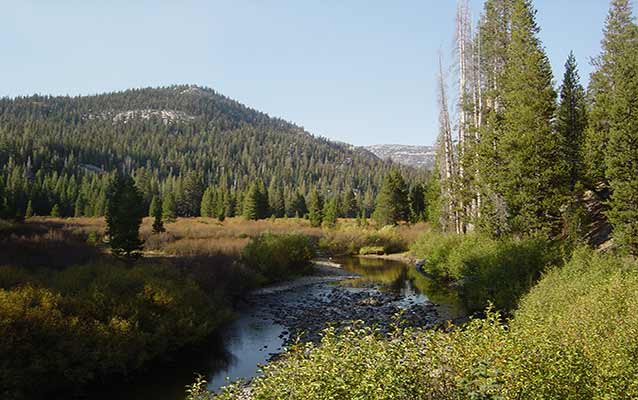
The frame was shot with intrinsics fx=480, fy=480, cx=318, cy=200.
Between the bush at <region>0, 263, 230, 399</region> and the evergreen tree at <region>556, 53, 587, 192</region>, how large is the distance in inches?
748

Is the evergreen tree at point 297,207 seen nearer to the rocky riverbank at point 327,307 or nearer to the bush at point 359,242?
the bush at point 359,242

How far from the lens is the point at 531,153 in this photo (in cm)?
2186

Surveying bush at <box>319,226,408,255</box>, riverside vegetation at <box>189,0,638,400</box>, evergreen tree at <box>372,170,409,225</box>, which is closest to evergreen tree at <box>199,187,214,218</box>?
evergreen tree at <box>372,170,409,225</box>

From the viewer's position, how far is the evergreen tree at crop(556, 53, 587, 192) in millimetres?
24219

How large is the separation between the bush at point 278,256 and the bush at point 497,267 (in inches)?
463

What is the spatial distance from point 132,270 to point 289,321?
6690 millimetres

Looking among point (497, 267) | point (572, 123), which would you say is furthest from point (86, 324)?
point (572, 123)

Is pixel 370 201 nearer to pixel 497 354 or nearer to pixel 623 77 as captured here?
pixel 623 77

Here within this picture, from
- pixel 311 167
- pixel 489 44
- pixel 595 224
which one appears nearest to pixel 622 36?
pixel 489 44

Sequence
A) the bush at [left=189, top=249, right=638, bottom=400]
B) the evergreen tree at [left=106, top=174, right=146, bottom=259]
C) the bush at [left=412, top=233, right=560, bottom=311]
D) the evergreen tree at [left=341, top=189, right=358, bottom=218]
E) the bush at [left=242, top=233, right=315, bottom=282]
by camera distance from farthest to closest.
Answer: the evergreen tree at [left=341, top=189, right=358, bottom=218] < the bush at [left=242, top=233, right=315, bottom=282] < the evergreen tree at [left=106, top=174, right=146, bottom=259] < the bush at [left=412, top=233, right=560, bottom=311] < the bush at [left=189, top=249, right=638, bottom=400]

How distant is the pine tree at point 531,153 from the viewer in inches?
858

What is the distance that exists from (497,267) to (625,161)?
21.4ft

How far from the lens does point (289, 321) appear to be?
66.3ft

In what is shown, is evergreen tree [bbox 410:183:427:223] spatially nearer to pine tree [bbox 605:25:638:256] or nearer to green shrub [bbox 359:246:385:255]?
green shrub [bbox 359:246:385:255]
